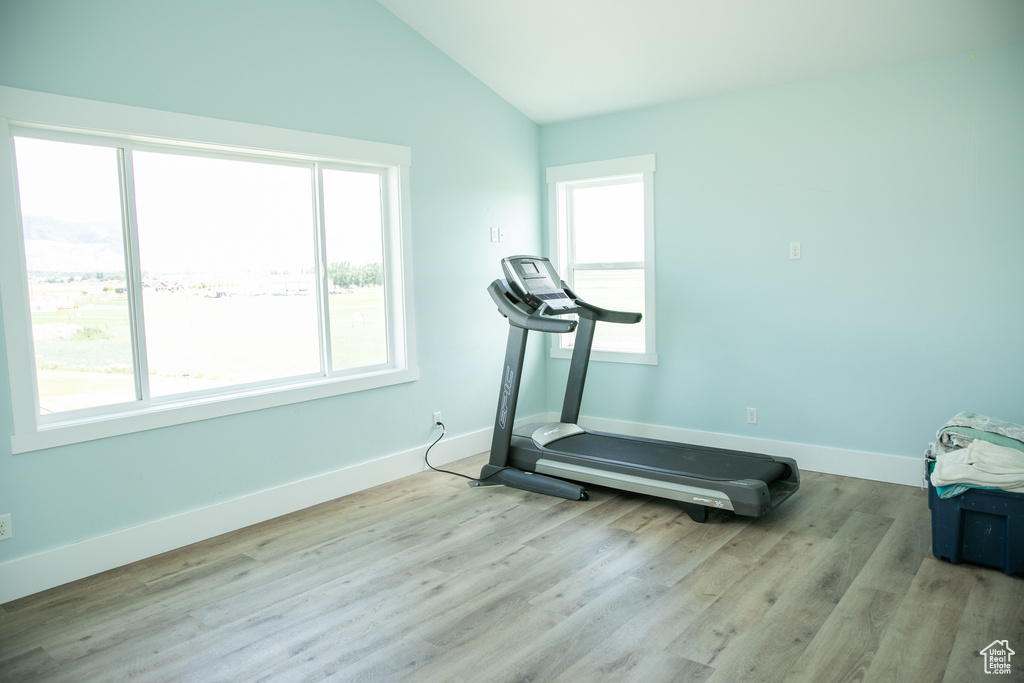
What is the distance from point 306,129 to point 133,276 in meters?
1.28

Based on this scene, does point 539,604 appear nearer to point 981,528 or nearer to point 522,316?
point 522,316

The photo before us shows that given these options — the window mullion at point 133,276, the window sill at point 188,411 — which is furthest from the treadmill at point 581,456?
the window mullion at point 133,276

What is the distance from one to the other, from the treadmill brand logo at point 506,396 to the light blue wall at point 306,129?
0.62 meters

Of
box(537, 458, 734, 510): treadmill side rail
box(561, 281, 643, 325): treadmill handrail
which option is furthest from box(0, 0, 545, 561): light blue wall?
box(537, 458, 734, 510): treadmill side rail

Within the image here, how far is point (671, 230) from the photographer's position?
191 inches

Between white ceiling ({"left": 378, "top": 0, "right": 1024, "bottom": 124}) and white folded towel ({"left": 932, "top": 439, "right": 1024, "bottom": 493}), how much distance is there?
7.24 feet

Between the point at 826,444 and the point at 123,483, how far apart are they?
410cm

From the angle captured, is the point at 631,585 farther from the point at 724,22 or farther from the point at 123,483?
→ the point at 724,22

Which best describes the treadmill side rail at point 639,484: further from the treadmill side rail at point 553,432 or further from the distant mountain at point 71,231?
the distant mountain at point 71,231

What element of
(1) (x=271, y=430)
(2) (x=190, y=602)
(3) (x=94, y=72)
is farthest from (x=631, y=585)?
(3) (x=94, y=72)

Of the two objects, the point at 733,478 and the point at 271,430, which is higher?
the point at 271,430

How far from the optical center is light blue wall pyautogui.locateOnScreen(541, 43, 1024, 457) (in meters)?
3.68

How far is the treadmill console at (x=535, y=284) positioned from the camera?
4.02 meters

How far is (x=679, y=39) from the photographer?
13.1 ft
